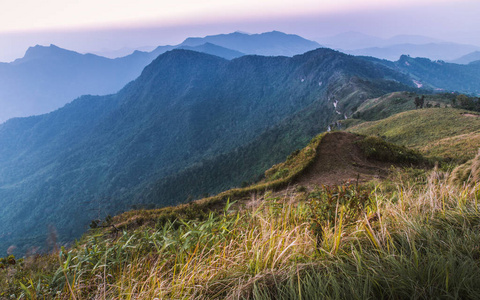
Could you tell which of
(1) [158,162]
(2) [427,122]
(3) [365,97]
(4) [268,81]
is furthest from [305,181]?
(4) [268,81]

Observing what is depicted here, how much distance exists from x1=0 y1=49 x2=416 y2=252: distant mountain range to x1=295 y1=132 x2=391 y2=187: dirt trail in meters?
40.3

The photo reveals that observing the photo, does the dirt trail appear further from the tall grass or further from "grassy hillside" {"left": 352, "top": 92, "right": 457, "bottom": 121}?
"grassy hillside" {"left": 352, "top": 92, "right": 457, "bottom": 121}

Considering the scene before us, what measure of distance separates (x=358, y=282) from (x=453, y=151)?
16.5m

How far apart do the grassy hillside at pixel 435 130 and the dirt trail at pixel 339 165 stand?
5.82m

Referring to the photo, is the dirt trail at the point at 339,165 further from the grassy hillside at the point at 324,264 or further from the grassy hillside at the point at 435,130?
the grassy hillside at the point at 324,264

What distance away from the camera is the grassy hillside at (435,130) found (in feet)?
54.0

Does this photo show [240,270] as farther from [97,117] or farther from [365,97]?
[97,117]

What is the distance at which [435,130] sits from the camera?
2277 centimetres

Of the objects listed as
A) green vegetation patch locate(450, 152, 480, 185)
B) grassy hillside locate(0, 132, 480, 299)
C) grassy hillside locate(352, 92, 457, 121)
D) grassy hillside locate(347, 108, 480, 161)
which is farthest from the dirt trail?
grassy hillside locate(352, 92, 457, 121)

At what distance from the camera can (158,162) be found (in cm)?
12175

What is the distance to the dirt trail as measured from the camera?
10031 mm

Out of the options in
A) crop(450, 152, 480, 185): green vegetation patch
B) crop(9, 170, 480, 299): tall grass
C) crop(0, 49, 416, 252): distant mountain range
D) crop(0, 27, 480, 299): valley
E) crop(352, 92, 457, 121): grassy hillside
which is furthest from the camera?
crop(0, 49, 416, 252): distant mountain range

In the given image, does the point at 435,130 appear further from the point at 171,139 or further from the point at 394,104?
the point at 171,139

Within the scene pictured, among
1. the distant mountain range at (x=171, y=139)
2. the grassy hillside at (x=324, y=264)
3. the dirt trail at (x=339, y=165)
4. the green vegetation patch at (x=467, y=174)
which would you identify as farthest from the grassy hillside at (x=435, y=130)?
the distant mountain range at (x=171, y=139)
